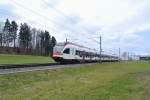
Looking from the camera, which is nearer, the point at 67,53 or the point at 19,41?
the point at 67,53

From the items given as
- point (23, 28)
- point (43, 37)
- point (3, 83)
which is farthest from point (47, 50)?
point (3, 83)

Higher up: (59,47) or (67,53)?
(59,47)

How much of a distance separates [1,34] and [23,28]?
34.0 ft

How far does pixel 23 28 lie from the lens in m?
121

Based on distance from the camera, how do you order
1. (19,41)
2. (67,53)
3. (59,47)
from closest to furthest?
(59,47) → (67,53) → (19,41)

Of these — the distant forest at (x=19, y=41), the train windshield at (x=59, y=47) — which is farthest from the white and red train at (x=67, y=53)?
the distant forest at (x=19, y=41)

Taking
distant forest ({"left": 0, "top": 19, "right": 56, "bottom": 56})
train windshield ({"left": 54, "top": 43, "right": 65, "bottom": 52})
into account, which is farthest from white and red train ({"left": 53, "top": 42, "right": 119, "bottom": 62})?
distant forest ({"left": 0, "top": 19, "right": 56, "bottom": 56})

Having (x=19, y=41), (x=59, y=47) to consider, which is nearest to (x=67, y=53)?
(x=59, y=47)

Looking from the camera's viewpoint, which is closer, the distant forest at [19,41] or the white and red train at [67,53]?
the white and red train at [67,53]

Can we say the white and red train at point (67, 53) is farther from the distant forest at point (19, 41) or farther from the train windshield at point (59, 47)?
the distant forest at point (19, 41)

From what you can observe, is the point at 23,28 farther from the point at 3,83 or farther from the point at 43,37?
the point at 3,83

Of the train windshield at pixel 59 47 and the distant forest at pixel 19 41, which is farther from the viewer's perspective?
the distant forest at pixel 19 41

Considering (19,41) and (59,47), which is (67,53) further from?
(19,41)

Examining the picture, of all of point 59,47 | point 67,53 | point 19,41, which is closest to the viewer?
point 59,47
